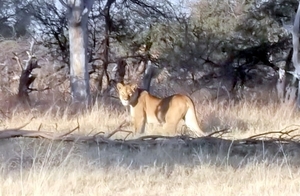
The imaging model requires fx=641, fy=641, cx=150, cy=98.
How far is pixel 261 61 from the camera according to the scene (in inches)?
661

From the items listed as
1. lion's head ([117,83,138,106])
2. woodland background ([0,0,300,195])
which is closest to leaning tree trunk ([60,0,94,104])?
woodland background ([0,0,300,195])

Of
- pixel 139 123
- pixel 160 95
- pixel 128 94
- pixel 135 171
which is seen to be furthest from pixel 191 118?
pixel 160 95

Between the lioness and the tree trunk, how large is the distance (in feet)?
9.92

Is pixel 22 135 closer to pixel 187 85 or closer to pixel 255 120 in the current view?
pixel 255 120

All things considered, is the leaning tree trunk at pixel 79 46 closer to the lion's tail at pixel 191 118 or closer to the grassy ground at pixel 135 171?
the lion's tail at pixel 191 118

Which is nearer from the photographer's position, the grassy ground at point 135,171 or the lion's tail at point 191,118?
the grassy ground at point 135,171

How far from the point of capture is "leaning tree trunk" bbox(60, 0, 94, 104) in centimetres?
1229

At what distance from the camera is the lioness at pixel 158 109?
918cm

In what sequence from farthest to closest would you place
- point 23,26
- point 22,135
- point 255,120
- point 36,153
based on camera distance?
point 23,26 < point 255,120 < point 22,135 < point 36,153

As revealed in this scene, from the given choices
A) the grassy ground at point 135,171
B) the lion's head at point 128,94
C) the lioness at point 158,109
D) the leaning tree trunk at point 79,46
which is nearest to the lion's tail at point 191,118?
the lioness at point 158,109

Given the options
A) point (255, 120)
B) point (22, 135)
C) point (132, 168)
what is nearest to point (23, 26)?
point (255, 120)

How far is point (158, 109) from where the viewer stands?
934 cm

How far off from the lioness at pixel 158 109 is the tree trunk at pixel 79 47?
9.92 feet

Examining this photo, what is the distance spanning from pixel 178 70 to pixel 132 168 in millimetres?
11643
